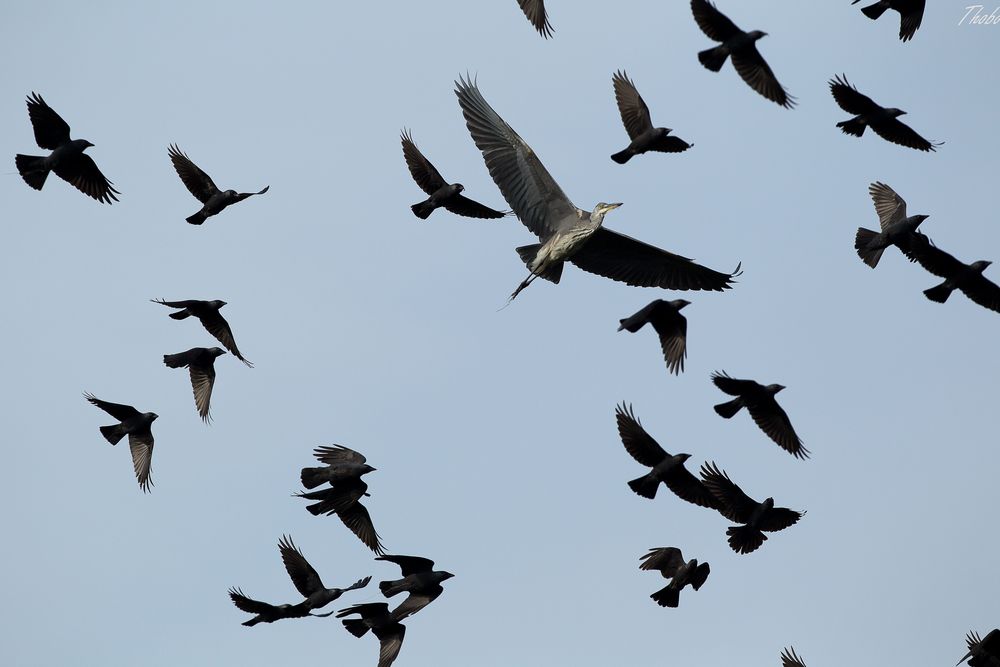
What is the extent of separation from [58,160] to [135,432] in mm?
3716

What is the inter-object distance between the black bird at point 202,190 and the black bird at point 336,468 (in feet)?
12.0

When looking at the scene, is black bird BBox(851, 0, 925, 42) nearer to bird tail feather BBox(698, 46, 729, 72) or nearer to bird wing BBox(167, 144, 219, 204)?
bird tail feather BBox(698, 46, 729, 72)

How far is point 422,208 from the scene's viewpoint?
23984 mm

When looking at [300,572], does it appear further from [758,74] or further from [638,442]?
[758,74]

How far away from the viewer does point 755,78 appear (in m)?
22.2

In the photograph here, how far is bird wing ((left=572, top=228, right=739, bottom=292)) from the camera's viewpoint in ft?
71.3

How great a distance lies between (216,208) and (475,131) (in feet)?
13.3

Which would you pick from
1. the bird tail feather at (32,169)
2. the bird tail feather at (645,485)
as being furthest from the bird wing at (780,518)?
the bird tail feather at (32,169)

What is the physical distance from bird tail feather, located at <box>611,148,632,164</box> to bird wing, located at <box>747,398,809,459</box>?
3505 millimetres

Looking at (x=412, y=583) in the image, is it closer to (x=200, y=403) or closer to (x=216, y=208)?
(x=200, y=403)

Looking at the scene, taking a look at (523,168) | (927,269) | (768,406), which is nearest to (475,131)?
(523,168)

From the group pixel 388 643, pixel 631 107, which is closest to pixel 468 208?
pixel 631 107

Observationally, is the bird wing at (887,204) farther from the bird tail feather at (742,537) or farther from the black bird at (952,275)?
the bird tail feather at (742,537)

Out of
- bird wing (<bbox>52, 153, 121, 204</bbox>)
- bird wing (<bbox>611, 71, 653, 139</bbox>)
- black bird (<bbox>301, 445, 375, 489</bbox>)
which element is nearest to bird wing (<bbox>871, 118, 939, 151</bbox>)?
bird wing (<bbox>611, 71, 653, 139</bbox>)
